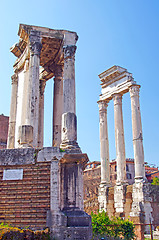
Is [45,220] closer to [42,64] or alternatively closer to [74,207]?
[74,207]

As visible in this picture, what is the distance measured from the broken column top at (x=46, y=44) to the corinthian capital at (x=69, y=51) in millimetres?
269

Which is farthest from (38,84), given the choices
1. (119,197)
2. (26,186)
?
(119,197)

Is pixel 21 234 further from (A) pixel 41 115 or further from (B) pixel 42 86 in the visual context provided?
(B) pixel 42 86

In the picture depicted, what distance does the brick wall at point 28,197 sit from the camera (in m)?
8.38

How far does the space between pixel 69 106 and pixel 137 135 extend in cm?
1362

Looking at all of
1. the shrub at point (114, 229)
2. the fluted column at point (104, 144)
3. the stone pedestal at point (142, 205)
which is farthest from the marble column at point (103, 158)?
the shrub at point (114, 229)

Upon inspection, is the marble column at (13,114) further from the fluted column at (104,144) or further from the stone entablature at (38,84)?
the fluted column at (104,144)

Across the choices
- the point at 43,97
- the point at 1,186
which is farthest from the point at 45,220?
the point at 43,97

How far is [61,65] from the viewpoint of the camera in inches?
541

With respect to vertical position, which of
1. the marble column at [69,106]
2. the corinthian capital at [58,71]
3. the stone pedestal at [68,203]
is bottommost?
the stone pedestal at [68,203]

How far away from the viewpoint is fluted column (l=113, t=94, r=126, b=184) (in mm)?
23467

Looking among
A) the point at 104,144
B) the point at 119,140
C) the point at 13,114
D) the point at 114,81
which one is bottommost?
the point at 13,114

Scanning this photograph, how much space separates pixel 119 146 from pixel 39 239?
17.2 metres

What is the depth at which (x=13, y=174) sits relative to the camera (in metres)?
9.00
